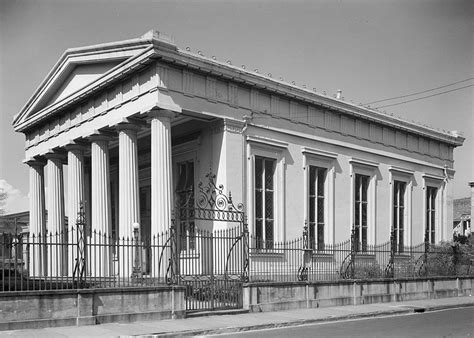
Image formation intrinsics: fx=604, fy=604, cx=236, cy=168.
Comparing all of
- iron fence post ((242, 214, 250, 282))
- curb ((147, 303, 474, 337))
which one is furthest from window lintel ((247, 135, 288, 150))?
curb ((147, 303, 474, 337))

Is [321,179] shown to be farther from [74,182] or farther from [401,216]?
[74,182]

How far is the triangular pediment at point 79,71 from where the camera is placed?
2436 cm

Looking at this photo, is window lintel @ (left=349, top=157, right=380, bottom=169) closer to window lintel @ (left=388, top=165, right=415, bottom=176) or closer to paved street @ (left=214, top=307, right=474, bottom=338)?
window lintel @ (left=388, top=165, right=415, bottom=176)

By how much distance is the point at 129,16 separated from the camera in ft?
46.5

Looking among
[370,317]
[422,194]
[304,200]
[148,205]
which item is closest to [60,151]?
[148,205]

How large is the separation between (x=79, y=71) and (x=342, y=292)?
1580 centimetres

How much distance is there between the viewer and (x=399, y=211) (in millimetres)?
37000

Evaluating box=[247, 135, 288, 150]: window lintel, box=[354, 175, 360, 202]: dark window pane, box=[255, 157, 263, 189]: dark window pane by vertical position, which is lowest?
box=[354, 175, 360, 202]: dark window pane

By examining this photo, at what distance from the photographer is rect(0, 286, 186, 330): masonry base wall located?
14.9 m

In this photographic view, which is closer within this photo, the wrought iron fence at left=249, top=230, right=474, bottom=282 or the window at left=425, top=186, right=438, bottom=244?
the wrought iron fence at left=249, top=230, right=474, bottom=282

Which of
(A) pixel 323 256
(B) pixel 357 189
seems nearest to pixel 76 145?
(A) pixel 323 256

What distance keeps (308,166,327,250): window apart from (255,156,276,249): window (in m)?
2.89

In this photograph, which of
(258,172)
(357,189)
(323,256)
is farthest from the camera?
(357,189)

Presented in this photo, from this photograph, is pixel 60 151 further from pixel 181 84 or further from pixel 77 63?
pixel 181 84
